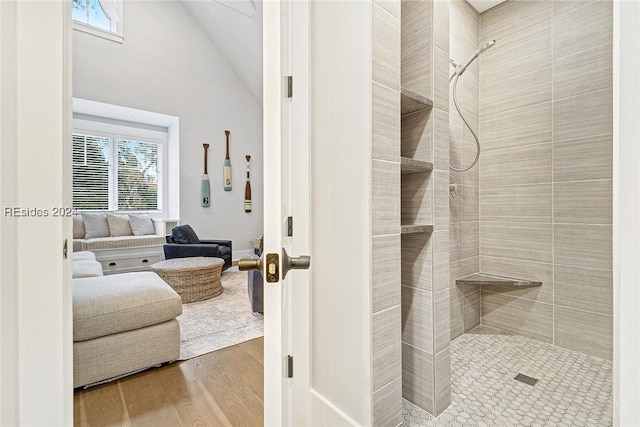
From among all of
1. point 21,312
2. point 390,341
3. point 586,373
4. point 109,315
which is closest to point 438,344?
point 390,341

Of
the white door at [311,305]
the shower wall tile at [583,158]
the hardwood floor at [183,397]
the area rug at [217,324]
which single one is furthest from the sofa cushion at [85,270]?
the shower wall tile at [583,158]

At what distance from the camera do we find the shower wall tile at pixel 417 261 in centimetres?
142

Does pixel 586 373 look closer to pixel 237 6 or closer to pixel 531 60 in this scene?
pixel 531 60

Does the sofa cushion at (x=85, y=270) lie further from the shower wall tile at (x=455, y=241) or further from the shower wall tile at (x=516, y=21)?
the shower wall tile at (x=516, y=21)

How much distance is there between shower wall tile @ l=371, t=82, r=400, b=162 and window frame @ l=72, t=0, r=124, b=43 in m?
5.07

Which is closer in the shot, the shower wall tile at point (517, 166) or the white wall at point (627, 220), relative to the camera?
the white wall at point (627, 220)

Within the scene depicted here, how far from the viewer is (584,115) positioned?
1.98 metres

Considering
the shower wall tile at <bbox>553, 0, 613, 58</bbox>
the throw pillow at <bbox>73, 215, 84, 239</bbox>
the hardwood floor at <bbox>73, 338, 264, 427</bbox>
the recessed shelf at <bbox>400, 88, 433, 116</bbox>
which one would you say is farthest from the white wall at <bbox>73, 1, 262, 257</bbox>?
the shower wall tile at <bbox>553, 0, 613, 58</bbox>

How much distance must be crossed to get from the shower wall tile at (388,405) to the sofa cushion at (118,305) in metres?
1.38

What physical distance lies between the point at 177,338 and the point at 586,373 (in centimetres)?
252

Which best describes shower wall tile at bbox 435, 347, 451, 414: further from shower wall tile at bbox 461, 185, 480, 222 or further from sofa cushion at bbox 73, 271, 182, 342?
sofa cushion at bbox 73, 271, 182, 342

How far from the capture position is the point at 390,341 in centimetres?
123

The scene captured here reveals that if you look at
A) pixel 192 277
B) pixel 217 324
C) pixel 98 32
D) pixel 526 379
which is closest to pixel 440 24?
pixel 526 379

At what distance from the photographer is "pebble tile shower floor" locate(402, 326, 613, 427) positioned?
140 centimetres
